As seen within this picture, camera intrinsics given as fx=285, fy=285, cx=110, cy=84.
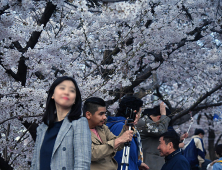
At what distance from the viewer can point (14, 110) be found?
315cm

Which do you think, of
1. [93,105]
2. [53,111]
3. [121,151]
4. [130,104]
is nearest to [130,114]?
[130,104]

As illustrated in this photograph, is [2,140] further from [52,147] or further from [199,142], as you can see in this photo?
[199,142]

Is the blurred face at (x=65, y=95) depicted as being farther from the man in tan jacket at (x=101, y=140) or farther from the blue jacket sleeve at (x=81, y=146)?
the man in tan jacket at (x=101, y=140)

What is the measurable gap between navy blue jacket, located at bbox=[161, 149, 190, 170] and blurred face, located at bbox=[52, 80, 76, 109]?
6.50 feet

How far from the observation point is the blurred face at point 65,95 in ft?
6.77

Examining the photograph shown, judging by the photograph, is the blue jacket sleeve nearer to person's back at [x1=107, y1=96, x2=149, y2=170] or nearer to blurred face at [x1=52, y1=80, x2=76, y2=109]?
blurred face at [x1=52, y1=80, x2=76, y2=109]

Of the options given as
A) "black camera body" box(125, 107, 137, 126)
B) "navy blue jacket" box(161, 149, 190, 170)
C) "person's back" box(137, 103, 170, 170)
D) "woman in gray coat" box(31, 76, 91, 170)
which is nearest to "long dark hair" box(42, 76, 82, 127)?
"woman in gray coat" box(31, 76, 91, 170)

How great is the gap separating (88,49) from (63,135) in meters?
4.91

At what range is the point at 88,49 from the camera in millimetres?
6668

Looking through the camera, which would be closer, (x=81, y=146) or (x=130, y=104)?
(x=81, y=146)

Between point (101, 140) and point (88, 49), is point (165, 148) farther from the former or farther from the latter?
point (88, 49)

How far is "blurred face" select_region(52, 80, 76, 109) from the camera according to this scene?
6.77 ft

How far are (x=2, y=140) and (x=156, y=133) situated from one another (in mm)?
2143

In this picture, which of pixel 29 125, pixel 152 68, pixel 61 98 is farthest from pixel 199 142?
pixel 61 98
